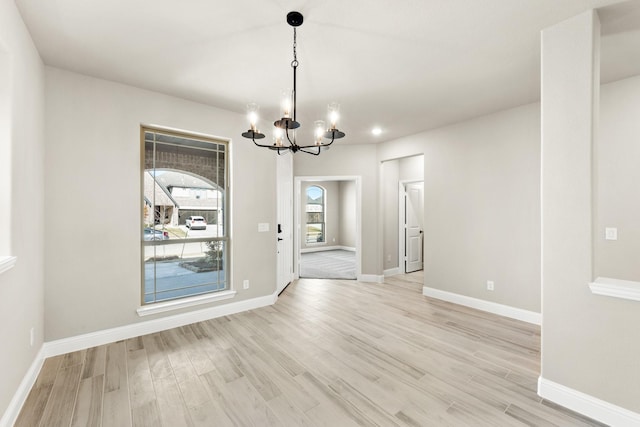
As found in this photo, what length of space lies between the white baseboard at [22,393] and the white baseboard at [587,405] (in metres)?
3.61

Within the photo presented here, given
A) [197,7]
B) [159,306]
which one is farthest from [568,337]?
[159,306]

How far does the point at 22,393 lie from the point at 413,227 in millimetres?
6257

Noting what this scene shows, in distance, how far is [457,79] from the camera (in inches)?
114

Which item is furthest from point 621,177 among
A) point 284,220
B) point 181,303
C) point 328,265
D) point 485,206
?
point 328,265

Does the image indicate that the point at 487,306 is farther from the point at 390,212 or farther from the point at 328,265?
the point at 328,265

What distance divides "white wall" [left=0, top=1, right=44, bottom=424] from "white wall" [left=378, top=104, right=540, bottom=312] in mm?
4760

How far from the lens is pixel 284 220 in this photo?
5008 mm

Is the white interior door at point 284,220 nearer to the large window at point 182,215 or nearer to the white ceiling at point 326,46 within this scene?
the large window at point 182,215

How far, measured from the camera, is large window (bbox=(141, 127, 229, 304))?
3281mm

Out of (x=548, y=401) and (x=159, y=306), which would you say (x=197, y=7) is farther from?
(x=548, y=401)

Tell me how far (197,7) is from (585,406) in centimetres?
380

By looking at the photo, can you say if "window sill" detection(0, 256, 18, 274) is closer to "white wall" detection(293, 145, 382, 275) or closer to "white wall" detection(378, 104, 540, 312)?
"white wall" detection(293, 145, 382, 275)

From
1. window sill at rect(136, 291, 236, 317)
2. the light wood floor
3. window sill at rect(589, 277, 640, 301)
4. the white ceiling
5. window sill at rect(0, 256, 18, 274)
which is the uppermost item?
the white ceiling

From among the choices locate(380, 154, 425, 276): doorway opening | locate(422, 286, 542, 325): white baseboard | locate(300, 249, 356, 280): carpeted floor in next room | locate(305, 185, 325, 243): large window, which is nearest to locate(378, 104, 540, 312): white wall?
locate(422, 286, 542, 325): white baseboard
